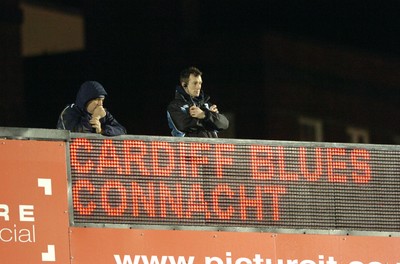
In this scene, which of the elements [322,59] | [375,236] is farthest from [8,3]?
[375,236]

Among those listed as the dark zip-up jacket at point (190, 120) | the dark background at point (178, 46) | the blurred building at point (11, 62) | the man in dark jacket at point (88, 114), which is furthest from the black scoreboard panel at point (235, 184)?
the blurred building at point (11, 62)

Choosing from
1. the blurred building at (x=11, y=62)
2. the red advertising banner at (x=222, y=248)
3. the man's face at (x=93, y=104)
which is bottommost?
the red advertising banner at (x=222, y=248)

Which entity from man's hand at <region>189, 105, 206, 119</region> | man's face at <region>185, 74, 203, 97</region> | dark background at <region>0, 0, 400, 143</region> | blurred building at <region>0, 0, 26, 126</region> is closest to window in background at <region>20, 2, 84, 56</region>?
dark background at <region>0, 0, 400, 143</region>

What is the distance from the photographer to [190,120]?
47.4 ft

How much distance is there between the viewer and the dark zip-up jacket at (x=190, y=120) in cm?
1445

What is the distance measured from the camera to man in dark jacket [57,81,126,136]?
45.3ft

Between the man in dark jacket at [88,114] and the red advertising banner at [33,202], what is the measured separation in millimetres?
425

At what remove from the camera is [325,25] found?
176ft

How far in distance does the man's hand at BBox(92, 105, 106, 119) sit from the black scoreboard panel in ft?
1.08

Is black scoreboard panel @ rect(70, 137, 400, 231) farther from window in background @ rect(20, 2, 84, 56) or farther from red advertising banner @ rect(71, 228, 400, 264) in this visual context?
window in background @ rect(20, 2, 84, 56)

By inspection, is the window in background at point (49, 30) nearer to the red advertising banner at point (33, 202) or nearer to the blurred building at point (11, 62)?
the blurred building at point (11, 62)

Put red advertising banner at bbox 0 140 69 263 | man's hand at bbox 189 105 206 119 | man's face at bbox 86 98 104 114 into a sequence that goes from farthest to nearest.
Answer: man's hand at bbox 189 105 206 119
man's face at bbox 86 98 104 114
red advertising banner at bbox 0 140 69 263

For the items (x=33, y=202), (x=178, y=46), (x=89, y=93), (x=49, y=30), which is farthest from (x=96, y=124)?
(x=49, y=30)

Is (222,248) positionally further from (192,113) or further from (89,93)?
(89,93)
